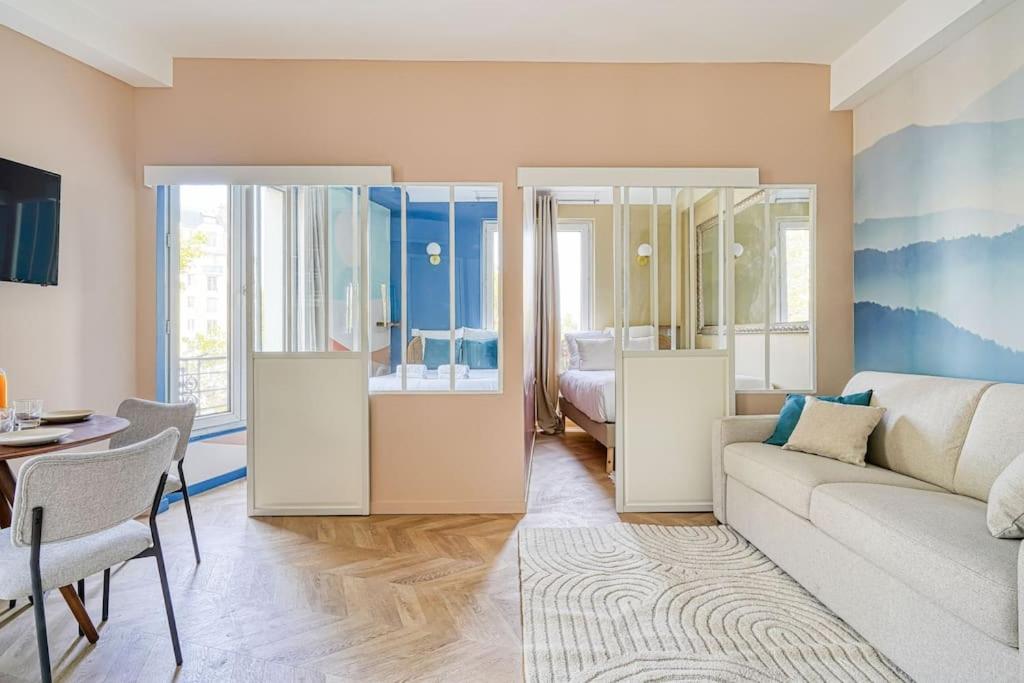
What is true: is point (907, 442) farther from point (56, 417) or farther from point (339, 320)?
point (56, 417)

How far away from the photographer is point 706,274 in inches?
144

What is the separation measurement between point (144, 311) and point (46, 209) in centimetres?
87

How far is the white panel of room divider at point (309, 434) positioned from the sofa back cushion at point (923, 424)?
2.85m

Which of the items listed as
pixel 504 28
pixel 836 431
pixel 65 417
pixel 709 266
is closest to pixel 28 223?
pixel 65 417

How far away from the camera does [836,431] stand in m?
2.83

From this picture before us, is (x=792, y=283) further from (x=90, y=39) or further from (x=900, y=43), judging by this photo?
(x=90, y=39)

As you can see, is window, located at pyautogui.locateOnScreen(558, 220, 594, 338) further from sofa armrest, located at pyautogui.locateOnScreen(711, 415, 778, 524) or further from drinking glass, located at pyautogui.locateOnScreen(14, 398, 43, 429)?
drinking glass, located at pyautogui.locateOnScreen(14, 398, 43, 429)

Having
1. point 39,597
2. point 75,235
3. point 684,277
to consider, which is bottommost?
point 39,597

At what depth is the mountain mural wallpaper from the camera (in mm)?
2590

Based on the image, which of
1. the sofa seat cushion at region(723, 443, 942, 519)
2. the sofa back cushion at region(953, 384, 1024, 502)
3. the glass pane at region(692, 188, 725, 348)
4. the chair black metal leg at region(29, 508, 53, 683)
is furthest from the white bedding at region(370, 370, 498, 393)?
the sofa back cushion at region(953, 384, 1024, 502)

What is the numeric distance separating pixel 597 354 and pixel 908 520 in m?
4.22

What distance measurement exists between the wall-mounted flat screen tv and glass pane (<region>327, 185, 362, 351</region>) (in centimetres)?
141

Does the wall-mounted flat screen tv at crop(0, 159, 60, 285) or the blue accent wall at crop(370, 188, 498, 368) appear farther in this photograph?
the blue accent wall at crop(370, 188, 498, 368)

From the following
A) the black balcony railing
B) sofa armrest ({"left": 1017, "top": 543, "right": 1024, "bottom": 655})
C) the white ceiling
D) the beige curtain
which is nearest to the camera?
sofa armrest ({"left": 1017, "top": 543, "right": 1024, "bottom": 655})
